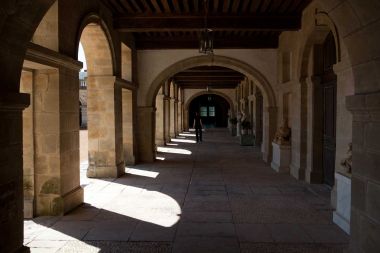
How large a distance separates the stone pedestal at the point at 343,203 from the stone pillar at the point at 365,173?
1.23 meters

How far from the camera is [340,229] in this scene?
3.89 metres

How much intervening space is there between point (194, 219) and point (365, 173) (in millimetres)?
2282

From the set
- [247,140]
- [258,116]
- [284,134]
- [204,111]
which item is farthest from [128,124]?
[204,111]

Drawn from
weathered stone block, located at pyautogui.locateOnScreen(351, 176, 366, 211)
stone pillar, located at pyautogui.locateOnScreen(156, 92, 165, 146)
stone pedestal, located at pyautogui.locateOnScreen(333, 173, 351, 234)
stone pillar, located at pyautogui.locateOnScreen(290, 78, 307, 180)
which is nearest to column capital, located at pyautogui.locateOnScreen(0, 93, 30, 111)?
weathered stone block, located at pyautogui.locateOnScreen(351, 176, 366, 211)

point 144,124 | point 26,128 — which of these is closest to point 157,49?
point 144,124

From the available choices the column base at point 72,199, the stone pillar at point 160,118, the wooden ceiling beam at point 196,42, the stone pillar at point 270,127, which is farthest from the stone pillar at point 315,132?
the stone pillar at point 160,118

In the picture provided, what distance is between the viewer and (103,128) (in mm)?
7016

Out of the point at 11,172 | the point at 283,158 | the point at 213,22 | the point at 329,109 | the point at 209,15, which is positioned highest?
the point at 209,15

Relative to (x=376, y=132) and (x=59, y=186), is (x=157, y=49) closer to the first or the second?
(x=59, y=186)

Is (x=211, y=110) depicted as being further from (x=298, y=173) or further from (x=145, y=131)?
(x=298, y=173)

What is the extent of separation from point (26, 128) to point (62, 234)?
141cm

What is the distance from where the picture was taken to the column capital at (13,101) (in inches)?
93.2

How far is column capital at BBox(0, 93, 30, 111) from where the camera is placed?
2367 mm

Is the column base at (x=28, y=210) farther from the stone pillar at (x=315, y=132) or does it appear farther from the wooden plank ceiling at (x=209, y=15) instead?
the stone pillar at (x=315, y=132)
